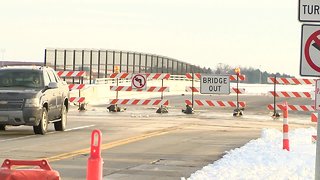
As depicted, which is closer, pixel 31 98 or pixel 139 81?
pixel 31 98

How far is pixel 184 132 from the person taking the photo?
20125 millimetres

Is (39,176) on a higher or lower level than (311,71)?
lower

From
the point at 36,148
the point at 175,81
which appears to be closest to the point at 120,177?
the point at 36,148

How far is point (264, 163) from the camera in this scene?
12094 mm

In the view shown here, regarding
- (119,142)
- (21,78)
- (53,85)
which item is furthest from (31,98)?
(119,142)

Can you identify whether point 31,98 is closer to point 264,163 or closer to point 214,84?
point 214,84

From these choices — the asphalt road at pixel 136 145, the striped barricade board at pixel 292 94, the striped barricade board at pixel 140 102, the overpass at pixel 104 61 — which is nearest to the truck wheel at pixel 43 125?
the asphalt road at pixel 136 145

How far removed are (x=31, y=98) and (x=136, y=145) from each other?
132 inches

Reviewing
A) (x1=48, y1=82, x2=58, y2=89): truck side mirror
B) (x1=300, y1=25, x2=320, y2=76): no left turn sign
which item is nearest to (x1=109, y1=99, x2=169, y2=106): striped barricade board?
(x1=48, y1=82, x2=58, y2=89): truck side mirror

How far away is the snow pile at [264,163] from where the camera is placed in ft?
Answer: 34.8

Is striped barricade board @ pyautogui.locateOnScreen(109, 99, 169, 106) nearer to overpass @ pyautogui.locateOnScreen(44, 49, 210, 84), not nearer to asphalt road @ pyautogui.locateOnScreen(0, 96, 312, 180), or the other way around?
asphalt road @ pyautogui.locateOnScreen(0, 96, 312, 180)

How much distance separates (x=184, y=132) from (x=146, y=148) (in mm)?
4984

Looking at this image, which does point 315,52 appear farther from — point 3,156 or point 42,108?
point 42,108

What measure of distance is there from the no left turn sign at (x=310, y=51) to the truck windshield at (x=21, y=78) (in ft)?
37.2
